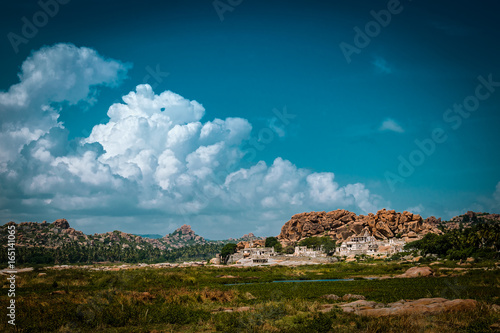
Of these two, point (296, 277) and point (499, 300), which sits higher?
point (499, 300)

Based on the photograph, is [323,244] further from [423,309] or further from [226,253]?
[423,309]

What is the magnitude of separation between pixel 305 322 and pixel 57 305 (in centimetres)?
1704

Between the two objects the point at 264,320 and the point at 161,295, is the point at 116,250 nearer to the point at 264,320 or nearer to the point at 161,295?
the point at 161,295

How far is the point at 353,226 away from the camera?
541 feet

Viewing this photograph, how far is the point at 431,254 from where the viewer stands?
306 ft

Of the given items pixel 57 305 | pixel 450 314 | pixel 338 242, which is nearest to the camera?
pixel 450 314

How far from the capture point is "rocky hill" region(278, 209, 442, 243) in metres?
151

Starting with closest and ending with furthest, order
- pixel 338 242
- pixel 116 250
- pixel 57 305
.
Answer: pixel 57 305
pixel 338 242
pixel 116 250

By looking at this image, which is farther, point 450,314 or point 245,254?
point 245,254

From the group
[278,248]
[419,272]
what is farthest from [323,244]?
[419,272]

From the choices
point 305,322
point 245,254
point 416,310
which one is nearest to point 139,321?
point 305,322

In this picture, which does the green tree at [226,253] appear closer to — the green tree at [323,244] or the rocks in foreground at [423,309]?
the green tree at [323,244]

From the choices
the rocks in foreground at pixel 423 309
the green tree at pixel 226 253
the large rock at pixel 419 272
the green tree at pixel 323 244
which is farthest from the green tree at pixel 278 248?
the rocks in foreground at pixel 423 309

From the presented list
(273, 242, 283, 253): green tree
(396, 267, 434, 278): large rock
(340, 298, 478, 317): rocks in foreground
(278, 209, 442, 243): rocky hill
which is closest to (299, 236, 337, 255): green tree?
(273, 242, 283, 253): green tree
